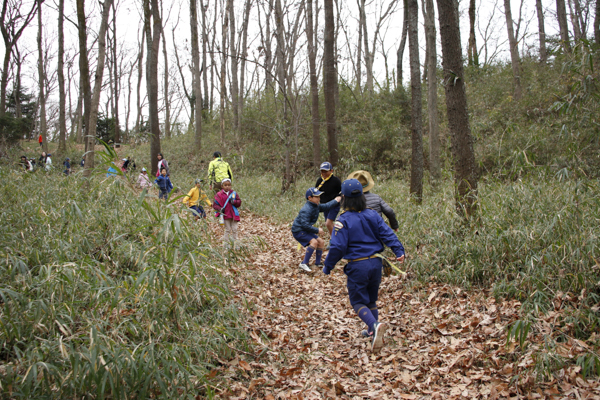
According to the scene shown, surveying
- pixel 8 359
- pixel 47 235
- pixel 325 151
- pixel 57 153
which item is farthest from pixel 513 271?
pixel 57 153

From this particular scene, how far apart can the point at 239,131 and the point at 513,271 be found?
1853 cm

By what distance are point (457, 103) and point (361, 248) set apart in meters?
3.47

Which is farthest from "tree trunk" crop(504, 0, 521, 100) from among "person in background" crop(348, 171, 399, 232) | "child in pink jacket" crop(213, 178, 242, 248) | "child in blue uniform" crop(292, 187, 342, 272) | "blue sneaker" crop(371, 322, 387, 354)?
"blue sneaker" crop(371, 322, 387, 354)

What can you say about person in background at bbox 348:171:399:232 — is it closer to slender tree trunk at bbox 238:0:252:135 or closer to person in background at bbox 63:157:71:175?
person in background at bbox 63:157:71:175

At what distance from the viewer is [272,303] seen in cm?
562

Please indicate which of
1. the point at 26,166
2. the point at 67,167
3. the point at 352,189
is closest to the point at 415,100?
the point at 352,189

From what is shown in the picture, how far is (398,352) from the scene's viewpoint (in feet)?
13.6

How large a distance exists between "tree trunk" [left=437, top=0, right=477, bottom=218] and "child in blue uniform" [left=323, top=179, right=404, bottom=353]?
2.47 m

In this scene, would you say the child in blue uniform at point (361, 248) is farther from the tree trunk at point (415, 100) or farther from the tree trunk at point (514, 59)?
the tree trunk at point (514, 59)

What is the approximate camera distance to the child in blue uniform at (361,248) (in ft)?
13.6

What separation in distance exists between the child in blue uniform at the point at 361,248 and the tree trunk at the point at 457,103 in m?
2.47

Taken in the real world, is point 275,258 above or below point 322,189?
below

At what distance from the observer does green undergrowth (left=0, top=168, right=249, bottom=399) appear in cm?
286

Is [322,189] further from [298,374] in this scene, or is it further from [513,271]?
[298,374]
